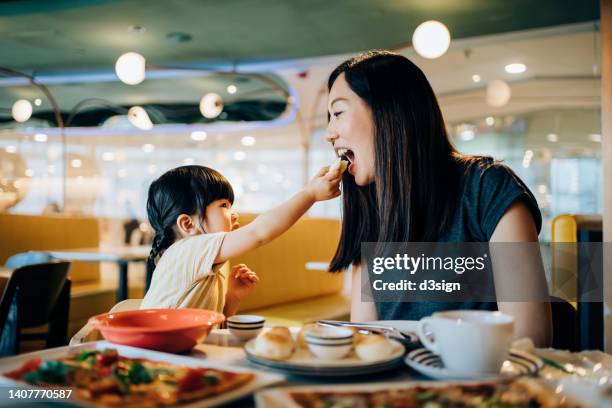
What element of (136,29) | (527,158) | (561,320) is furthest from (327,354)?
(527,158)

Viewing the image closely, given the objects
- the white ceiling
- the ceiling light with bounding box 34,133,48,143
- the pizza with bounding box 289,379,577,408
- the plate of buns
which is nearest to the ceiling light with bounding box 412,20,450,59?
the white ceiling

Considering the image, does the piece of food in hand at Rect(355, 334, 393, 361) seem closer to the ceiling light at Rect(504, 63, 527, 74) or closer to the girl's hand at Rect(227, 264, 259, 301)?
the girl's hand at Rect(227, 264, 259, 301)

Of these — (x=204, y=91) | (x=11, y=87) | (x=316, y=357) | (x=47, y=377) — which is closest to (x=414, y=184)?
(x=316, y=357)

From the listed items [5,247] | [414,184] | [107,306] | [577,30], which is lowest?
[107,306]

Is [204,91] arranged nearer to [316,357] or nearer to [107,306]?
[107,306]

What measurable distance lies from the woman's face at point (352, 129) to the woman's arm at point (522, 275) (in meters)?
0.42

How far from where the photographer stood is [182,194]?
5.90 ft

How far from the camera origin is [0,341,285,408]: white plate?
2.05 feet

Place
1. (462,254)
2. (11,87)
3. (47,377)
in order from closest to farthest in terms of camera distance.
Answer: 1. (47,377)
2. (462,254)
3. (11,87)

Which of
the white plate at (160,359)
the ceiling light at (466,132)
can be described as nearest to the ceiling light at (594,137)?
the ceiling light at (466,132)

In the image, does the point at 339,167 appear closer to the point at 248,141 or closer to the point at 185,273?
the point at 185,273

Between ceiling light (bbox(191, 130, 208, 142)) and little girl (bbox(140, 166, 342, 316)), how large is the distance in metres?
9.37

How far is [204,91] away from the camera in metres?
9.73

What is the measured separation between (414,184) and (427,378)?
741 mm
